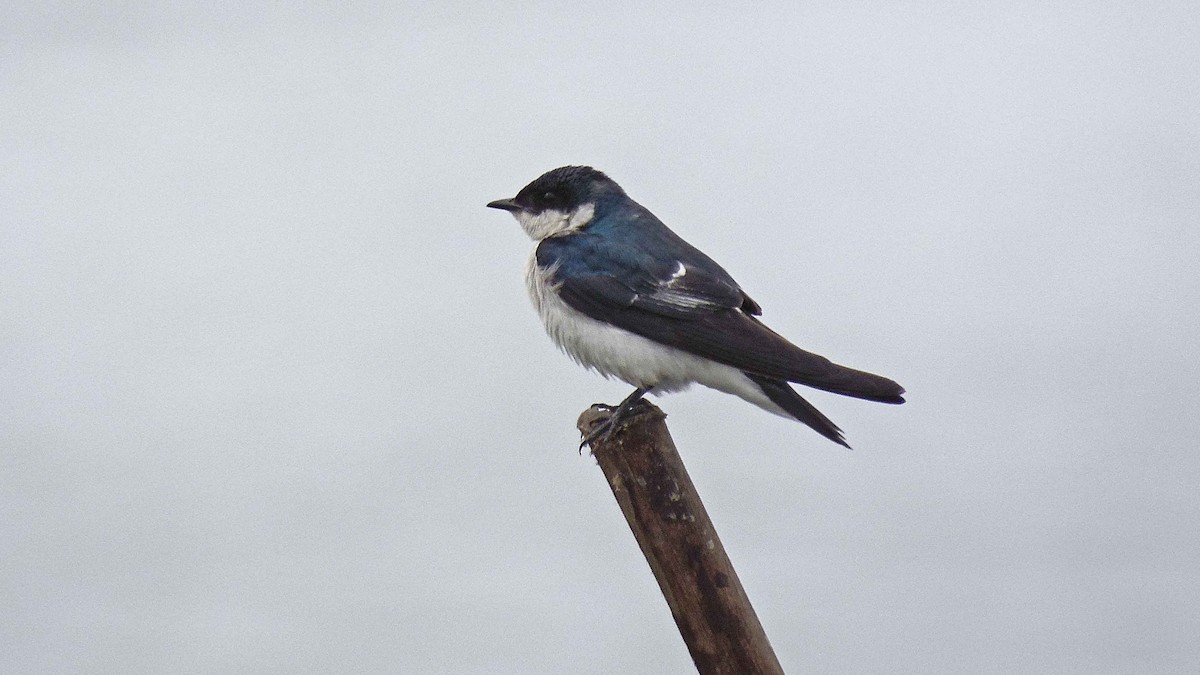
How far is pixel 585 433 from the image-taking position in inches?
168

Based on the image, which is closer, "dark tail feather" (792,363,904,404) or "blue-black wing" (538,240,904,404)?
"dark tail feather" (792,363,904,404)

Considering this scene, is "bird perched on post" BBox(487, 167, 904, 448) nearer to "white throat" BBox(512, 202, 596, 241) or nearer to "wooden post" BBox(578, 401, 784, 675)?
"white throat" BBox(512, 202, 596, 241)

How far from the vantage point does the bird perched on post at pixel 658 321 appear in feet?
14.1

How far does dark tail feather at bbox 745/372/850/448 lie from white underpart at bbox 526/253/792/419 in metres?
0.03

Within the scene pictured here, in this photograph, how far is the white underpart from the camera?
447 centimetres

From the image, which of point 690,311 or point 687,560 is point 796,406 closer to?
point 690,311

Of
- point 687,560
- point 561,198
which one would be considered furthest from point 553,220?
point 687,560

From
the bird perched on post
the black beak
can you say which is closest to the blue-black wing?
the bird perched on post

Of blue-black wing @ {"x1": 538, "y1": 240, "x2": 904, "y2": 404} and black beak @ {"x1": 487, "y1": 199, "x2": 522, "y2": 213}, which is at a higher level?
black beak @ {"x1": 487, "y1": 199, "x2": 522, "y2": 213}

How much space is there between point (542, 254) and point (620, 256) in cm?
31

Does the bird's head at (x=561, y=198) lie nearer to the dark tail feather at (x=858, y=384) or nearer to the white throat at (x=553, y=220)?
the white throat at (x=553, y=220)

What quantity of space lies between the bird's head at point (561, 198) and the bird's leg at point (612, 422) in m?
1.01

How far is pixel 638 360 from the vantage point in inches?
178

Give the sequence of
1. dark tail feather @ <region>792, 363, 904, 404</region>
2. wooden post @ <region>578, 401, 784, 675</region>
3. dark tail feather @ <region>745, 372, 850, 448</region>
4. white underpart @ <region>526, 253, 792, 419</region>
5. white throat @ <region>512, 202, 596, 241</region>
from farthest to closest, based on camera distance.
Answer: white throat @ <region>512, 202, 596, 241</region>
white underpart @ <region>526, 253, 792, 419</region>
dark tail feather @ <region>745, 372, 850, 448</region>
dark tail feather @ <region>792, 363, 904, 404</region>
wooden post @ <region>578, 401, 784, 675</region>
